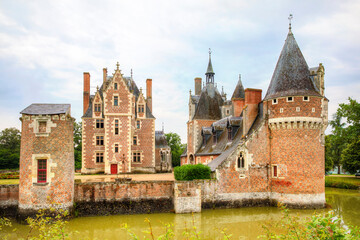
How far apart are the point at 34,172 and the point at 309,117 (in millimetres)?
16387

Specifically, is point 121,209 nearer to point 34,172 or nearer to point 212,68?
point 34,172

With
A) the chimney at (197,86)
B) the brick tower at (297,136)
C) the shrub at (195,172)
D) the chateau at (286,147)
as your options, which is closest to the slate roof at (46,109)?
the shrub at (195,172)

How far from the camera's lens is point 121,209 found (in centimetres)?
1786

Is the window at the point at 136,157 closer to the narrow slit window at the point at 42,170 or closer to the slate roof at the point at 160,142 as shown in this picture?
the slate roof at the point at 160,142

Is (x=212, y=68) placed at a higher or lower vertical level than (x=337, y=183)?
higher

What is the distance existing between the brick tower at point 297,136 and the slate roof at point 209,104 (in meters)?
14.7

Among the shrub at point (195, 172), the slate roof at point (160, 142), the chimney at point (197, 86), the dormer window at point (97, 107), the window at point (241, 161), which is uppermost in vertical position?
the chimney at point (197, 86)

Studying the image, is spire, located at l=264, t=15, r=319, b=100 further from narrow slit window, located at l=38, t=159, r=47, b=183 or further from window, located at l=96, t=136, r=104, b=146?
window, located at l=96, t=136, r=104, b=146

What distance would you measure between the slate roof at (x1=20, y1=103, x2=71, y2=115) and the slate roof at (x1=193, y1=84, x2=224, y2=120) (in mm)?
19032

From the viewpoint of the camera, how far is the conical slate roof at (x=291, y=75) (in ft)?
62.7

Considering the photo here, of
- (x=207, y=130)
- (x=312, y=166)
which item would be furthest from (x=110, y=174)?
(x=312, y=166)

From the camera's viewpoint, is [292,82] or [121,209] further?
[292,82]

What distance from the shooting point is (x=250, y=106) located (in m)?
22.6

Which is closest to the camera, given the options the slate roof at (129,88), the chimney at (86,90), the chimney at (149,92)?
the slate roof at (129,88)
